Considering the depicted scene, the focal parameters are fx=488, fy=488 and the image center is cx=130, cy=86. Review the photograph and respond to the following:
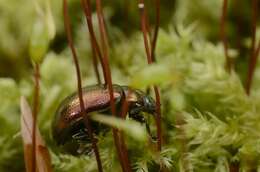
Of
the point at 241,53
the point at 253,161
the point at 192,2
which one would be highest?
the point at 192,2

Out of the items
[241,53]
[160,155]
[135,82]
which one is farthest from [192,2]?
[135,82]

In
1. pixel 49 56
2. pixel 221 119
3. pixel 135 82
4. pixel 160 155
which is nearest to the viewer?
pixel 135 82

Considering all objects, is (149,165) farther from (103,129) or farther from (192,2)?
(192,2)

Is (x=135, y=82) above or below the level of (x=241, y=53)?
above

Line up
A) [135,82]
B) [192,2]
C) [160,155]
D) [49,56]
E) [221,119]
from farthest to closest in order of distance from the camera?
[192,2] → [49,56] → [221,119] → [160,155] → [135,82]

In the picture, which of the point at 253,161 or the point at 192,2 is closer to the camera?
the point at 253,161

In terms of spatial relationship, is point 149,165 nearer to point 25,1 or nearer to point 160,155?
point 160,155

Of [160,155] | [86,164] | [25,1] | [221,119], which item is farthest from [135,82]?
[25,1]
